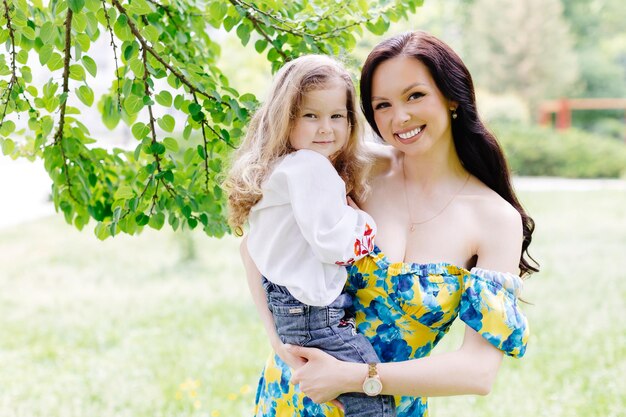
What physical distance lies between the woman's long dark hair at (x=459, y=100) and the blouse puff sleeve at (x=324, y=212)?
336mm

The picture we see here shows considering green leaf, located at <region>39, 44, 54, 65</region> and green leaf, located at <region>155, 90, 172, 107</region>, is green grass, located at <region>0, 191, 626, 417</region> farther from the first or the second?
green leaf, located at <region>39, 44, 54, 65</region>

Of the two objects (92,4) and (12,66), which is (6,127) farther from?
(92,4)

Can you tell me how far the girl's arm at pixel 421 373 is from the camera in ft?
6.06

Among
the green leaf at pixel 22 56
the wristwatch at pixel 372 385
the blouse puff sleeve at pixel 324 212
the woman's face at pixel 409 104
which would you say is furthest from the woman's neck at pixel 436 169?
the green leaf at pixel 22 56

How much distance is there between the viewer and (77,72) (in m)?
2.30

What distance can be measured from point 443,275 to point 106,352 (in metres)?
4.00

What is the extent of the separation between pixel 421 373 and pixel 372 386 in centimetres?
12

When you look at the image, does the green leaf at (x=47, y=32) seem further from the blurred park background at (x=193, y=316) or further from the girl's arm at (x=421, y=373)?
the girl's arm at (x=421, y=373)

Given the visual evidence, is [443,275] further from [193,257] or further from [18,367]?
[193,257]

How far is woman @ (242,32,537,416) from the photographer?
187 centimetres

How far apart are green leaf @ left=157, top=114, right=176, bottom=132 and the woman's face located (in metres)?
0.67

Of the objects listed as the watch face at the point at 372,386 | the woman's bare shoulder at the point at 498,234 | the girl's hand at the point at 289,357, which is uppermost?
the woman's bare shoulder at the point at 498,234

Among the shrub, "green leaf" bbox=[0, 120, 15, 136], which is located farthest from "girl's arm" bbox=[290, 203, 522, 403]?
the shrub

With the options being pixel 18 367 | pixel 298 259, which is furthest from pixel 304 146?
pixel 18 367
